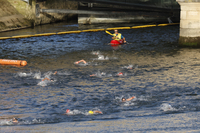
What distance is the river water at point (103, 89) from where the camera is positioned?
1180 centimetres

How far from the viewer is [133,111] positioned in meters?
13.2

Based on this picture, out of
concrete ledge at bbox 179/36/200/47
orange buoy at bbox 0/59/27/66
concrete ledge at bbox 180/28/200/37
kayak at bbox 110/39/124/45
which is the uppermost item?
Answer: concrete ledge at bbox 180/28/200/37

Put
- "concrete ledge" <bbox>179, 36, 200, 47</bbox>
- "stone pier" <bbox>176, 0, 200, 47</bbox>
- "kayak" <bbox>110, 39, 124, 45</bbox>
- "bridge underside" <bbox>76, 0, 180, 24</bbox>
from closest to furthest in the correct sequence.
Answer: "stone pier" <bbox>176, 0, 200, 47</bbox>, "concrete ledge" <bbox>179, 36, 200, 47</bbox>, "kayak" <bbox>110, 39, 124, 45</bbox>, "bridge underside" <bbox>76, 0, 180, 24</bbox>

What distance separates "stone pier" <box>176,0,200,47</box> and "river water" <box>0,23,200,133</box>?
4.10ft

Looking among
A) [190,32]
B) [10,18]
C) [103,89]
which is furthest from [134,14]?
[103,89]

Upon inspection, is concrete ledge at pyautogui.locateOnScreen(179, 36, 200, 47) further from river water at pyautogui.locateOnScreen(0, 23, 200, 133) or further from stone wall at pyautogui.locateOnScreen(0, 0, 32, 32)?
stone wall at pyautogui.locateOnScreen(0, 0, 32, 32)

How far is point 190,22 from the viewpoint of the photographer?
28.1 m

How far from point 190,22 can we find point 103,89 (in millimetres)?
14250

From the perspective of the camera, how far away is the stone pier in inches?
1085

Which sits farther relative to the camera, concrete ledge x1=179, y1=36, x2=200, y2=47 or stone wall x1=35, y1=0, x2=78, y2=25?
stone wall x1=35, y1=0, x2=78, y2=25

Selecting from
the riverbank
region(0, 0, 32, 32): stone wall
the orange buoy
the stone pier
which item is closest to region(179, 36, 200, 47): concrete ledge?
the stone pier

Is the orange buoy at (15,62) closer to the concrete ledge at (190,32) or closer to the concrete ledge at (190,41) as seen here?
the concrete ledge at (190,32)

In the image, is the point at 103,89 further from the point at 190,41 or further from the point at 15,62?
the point at 190,41

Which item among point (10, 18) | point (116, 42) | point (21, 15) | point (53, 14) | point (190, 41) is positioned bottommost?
Result: point (116, 42)
